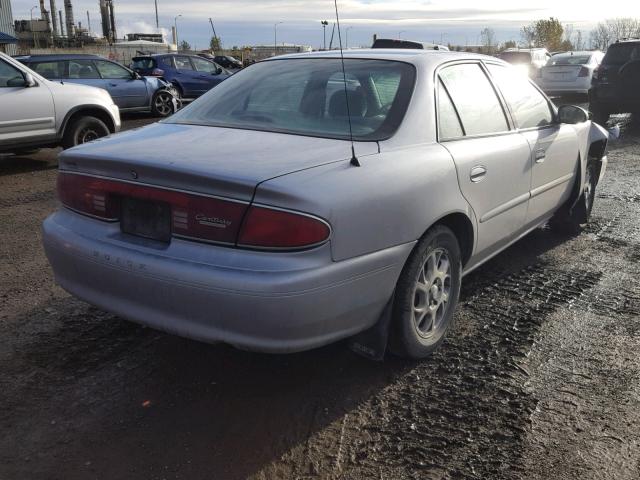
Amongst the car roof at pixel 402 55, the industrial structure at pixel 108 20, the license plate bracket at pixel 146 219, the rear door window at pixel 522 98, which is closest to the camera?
the license plate bracket at pixel 146 219

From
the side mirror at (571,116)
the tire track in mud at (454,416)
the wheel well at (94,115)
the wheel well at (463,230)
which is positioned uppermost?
the side mirror at (571,116)

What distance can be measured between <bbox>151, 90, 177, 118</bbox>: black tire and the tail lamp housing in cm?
1249

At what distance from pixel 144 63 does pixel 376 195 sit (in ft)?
58.3

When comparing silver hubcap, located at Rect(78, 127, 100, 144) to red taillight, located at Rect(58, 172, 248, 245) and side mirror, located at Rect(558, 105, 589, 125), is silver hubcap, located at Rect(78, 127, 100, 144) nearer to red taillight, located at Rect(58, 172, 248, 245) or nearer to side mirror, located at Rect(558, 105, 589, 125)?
red taillight, located at Rect(58, 172, 248, 245)

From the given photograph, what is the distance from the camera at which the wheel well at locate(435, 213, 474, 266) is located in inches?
133

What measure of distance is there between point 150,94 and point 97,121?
5.27m

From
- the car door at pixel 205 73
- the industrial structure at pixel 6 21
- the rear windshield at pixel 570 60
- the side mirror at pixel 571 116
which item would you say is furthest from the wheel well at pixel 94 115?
the industrial structure at pixel 6 21

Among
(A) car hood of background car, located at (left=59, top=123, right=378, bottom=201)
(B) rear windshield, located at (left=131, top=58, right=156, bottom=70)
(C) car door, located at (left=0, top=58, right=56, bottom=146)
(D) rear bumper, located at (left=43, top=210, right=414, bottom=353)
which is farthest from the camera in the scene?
(B) rear windshield, located at (left=131, top=58, right=156, bottom=70)

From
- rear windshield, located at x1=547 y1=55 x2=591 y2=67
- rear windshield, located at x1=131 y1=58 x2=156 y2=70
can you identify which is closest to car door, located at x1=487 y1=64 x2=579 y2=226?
rear windshield, located at x1=547 y1=55 x2=591 y2=67

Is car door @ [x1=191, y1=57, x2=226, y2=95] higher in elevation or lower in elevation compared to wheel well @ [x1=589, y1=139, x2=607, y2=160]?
higher

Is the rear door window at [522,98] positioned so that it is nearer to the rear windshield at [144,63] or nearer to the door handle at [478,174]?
the door handle at [478,174]

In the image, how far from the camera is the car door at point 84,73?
1288 centimetres

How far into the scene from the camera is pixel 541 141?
4.39 m

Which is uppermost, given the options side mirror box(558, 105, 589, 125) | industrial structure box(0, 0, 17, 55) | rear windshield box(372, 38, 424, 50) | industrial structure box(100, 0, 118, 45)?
industrial structure box(100, 0, 118, 45)
